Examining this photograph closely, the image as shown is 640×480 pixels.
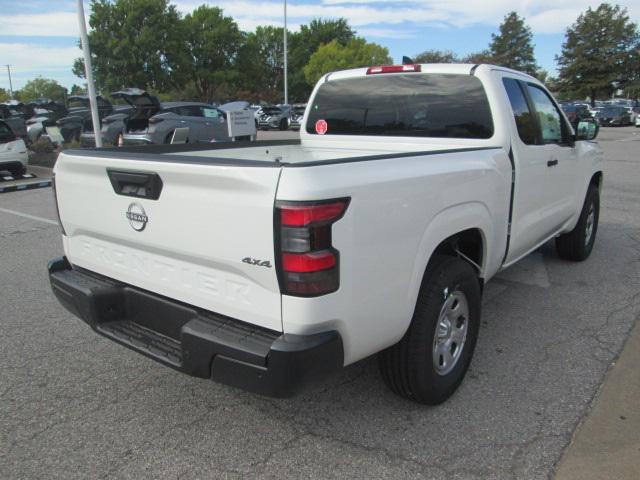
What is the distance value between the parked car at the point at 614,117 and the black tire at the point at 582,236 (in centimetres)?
3428

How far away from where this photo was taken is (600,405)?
2891 mm

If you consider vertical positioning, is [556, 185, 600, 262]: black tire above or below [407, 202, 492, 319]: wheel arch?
below

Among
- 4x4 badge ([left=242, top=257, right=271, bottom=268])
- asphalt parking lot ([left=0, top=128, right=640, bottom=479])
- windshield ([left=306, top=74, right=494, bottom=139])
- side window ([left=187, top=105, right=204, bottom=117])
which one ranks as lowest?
asphalt parking lot ([left=0, top=128, right=640, bottom=479])

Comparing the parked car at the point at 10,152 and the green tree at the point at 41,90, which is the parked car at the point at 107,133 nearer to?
the parked car at the point at 10,152

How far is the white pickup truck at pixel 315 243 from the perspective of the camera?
203 cm

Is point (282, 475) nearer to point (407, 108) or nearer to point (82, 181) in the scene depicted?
point (82, 181)

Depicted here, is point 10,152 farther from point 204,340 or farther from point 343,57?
point 343,57

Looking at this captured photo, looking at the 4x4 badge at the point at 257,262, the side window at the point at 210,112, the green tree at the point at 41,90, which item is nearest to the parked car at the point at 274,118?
the side window at the point at 210,112

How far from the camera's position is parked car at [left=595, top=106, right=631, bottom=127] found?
35250 millimetres

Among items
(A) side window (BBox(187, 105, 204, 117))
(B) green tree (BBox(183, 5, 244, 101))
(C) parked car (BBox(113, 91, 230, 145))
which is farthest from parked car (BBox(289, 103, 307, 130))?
(B) green tree (BBox(183, 5, 244, 101))

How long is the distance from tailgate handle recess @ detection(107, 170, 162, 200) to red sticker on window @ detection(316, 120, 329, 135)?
7.17 feet

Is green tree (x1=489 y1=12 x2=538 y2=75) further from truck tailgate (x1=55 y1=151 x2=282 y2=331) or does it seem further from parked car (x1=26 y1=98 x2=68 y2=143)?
truck tailgate (x1=55 y1=151 x2=282 y2=331)

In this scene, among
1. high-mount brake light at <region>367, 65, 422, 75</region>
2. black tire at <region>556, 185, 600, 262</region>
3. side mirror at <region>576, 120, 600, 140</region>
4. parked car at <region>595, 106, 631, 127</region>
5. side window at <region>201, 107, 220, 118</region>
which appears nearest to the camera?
high-mount brake light at <region>367, 65, 422, 75</region>

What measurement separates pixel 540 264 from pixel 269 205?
4346mm
